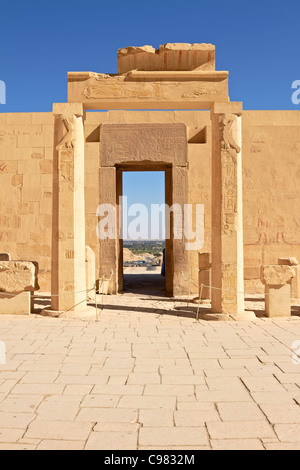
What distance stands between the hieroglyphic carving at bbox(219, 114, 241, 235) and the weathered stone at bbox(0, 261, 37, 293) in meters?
3.94

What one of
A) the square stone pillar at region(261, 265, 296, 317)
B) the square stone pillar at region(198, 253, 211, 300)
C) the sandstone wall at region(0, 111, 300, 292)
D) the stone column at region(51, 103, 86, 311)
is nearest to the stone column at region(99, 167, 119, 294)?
the sandstone wall at region(0, 111, 300, 292)

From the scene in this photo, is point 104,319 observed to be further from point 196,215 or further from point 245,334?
point 196,215

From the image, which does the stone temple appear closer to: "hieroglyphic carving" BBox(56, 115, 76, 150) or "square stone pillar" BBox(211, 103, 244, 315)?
"square stone pillar" BBox(211, 103, 244, 315)

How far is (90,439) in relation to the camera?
291 centimetres

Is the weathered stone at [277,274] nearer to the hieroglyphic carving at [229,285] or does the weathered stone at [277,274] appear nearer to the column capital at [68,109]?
the hieroglyphic carving at [229,285]

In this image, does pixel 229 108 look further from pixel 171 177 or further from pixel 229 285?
pixel 171 177

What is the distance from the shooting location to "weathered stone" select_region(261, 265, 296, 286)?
7570 millimetres

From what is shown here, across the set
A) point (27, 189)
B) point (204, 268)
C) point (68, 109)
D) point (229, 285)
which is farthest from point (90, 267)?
point (68, 109)

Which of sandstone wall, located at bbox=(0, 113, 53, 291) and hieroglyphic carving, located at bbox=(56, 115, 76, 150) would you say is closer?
hieroglyphic carving, located at bbox=(56, 115, 76, 150)

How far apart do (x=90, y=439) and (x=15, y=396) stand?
4.07 ft

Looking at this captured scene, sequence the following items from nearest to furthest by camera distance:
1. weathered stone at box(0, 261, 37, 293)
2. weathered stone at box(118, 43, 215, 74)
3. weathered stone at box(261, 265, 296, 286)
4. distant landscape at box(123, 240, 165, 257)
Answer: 1. weathered stone at box(261, 265, 296, 286)
2. weathered stone at box(0, 261, 37, 293)
3. weathered stone at box(118, 43, 215, 74)
4. distant landscape at box(123, 240, 165, 257)

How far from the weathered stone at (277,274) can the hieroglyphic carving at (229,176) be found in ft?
3.53

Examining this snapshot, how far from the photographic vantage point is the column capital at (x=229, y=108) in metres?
7.61
